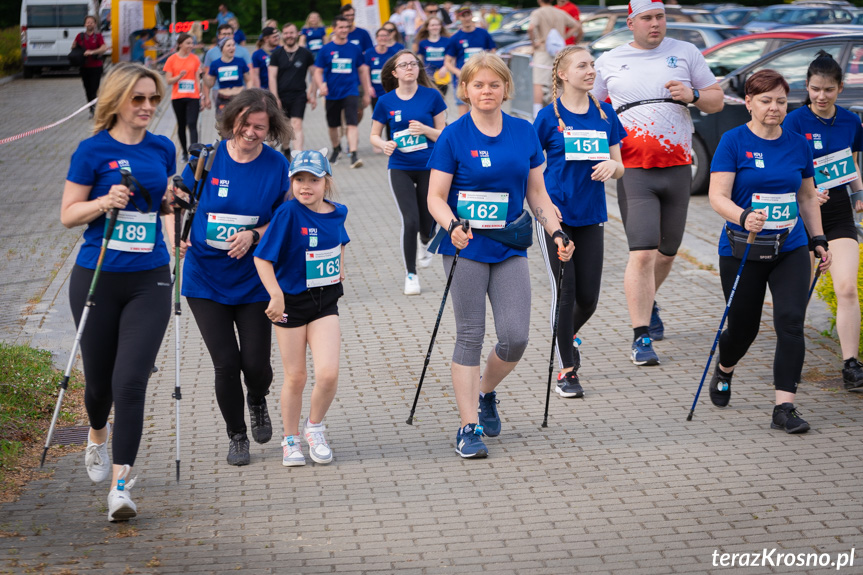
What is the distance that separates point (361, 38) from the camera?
657 inches

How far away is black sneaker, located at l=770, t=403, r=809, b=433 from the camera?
5.69 metres

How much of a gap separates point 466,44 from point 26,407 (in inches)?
493

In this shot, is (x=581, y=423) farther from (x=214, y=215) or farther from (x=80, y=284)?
(x=80, y=284)

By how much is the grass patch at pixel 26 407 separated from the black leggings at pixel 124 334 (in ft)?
2.60

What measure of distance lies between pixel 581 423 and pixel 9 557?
3.11 m

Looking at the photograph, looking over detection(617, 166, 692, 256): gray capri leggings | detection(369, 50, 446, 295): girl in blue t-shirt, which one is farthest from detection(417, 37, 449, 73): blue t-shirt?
detection(617, 166, 692, 256): gray capri leggings

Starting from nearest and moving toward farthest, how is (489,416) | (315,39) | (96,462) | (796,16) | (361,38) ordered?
1. (96,462)
2. (489,416)
3. (361,38)
4. (315,39)
5. (796,16)

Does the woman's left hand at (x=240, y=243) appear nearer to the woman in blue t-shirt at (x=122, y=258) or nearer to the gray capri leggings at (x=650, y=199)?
the woman in blue t-shirt at (x=122, y=258)

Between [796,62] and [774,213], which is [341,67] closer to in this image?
[796,62]

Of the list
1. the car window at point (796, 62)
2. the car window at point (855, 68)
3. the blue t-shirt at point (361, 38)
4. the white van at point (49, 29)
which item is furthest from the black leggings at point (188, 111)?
the white van at point (49, 29)

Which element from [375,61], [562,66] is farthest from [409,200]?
[375,61]

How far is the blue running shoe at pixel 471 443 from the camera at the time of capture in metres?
5.50

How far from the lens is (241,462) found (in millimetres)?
5500

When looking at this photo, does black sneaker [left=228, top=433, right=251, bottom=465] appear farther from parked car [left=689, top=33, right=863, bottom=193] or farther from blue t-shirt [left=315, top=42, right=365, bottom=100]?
blue t-shirt [left=315, top=42, right=365, bottom=100]
